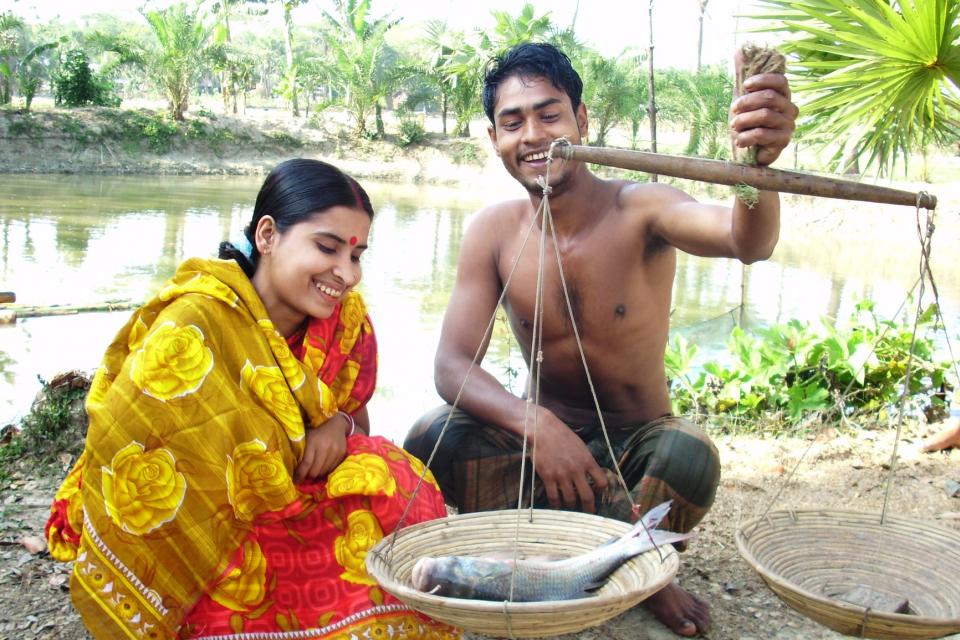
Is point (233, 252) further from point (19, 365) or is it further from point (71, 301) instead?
point (71, 301)

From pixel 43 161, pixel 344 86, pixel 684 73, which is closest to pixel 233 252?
pixel 43 161

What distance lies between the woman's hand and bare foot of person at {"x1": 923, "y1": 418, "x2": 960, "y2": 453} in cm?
287

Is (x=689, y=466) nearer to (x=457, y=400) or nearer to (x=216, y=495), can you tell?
(x=457, y=400)

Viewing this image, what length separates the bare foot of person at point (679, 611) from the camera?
2.49 m

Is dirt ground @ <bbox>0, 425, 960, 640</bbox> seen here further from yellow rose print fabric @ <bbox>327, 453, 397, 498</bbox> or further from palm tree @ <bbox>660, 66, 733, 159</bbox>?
palm tree @ <bbox>660, 66, 733, 159</bbox>

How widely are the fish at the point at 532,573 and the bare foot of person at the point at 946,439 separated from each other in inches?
96.0

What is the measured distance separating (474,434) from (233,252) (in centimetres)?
88

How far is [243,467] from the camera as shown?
2.09m

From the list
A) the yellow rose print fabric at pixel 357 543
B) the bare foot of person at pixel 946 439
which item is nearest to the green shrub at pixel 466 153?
the bare foot of person at pixel 946 439

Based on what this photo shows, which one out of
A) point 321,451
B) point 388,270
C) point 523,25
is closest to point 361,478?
point 321,451

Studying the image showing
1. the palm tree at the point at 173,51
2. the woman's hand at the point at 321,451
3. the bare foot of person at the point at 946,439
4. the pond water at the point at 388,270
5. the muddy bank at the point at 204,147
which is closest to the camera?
the woman's hand at the point at 321,451

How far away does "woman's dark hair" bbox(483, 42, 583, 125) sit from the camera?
2.69 m

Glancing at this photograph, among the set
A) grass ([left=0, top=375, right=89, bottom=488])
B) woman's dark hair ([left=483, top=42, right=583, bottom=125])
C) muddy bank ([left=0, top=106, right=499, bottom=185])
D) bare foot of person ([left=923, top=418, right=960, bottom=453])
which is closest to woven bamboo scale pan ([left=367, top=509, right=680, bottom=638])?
woman's dark hair ([left=483, top=42, right=583, bottom=125])

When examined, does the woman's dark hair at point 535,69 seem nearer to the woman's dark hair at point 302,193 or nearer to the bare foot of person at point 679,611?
the woman's dark hair at point 302,193
